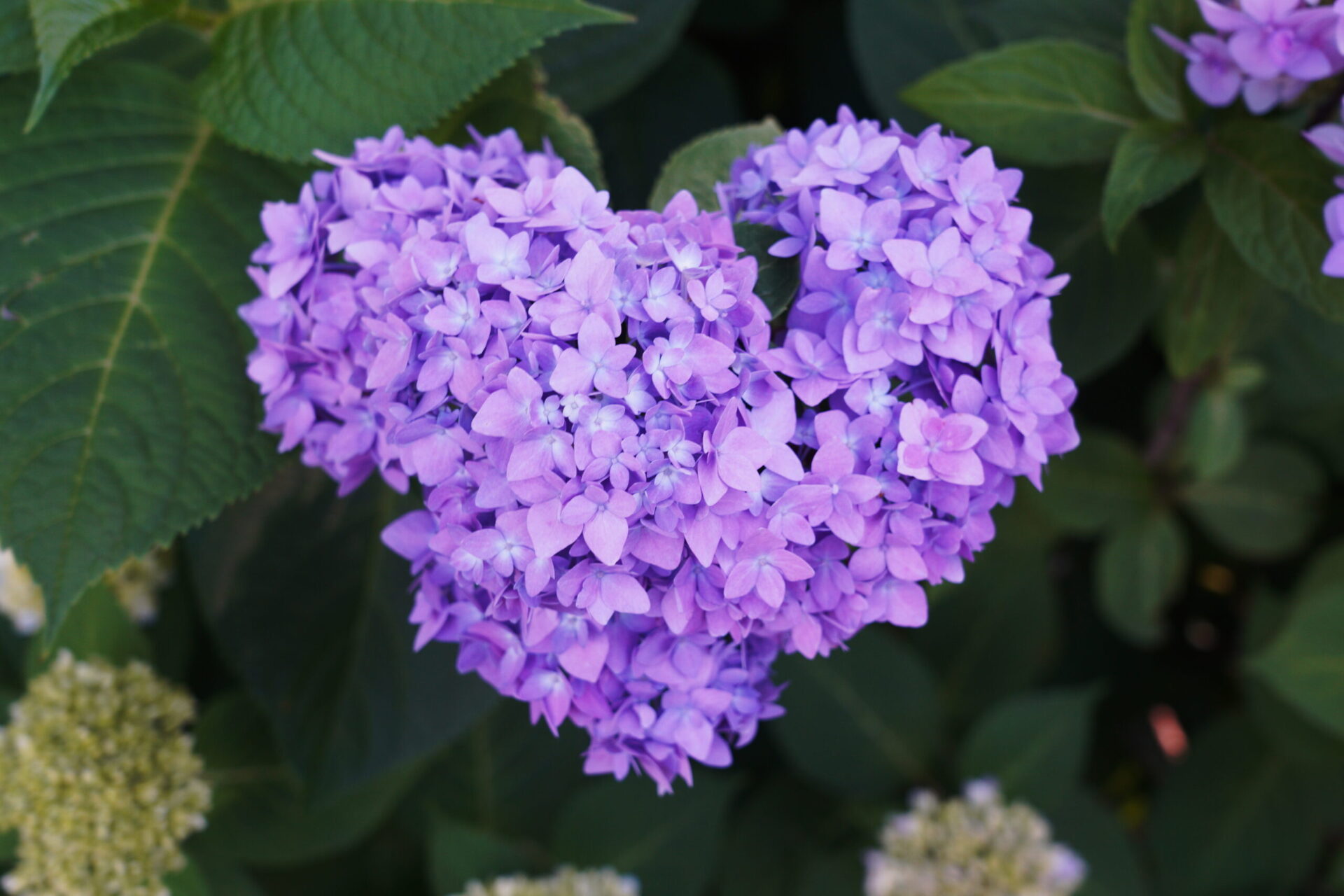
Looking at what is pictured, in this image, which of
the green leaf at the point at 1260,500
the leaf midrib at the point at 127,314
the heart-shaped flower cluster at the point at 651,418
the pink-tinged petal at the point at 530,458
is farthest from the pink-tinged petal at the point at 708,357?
the green leaf at the point at 1260,500

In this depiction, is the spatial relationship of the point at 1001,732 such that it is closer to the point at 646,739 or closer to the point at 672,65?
the point at 646,739

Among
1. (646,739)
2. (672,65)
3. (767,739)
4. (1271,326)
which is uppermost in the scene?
(672,65)

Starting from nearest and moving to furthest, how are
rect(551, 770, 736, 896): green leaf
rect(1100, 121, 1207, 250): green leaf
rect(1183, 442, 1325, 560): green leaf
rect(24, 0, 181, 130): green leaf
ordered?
rect(24, 0, 181, 130): green leaf, rect(1100, 121, 1207, 250): green leaf, rect(551, 770, 736, 896): green leaf, rect(1183, 442, 1325, 560): green leaf

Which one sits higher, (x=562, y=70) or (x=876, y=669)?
(x=562, y=70)

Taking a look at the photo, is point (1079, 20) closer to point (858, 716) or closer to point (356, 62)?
point (356, 62)

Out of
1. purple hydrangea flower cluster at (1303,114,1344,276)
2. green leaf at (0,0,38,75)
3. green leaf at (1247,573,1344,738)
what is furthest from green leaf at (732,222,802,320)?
green leaf at (1247,573,1344,738)

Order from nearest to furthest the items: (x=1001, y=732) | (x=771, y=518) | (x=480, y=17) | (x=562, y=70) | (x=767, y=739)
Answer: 1. (x=771, y=518)
2. (x=480, y=17)
3. (x=562, y=70)
4. (x=1001, y=732)
5. (x=767, y=739)

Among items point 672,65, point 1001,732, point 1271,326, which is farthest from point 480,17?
point 1001,732

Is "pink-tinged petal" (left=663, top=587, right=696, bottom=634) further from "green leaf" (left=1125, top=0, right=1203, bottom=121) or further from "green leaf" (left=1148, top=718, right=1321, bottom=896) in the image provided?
"green leaf" (left=1148, top=718, right=1321, bottom=896)
